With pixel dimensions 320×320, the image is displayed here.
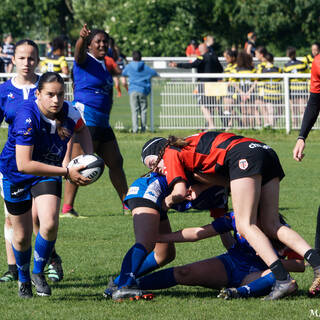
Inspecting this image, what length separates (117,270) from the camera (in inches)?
294

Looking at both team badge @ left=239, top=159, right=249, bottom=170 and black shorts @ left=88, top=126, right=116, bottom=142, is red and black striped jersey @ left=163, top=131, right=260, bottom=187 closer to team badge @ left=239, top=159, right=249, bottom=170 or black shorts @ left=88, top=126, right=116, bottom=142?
team badge @ left=239, top=159, right=249, bottom=170

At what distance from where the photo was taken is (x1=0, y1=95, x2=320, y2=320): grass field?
5945mm

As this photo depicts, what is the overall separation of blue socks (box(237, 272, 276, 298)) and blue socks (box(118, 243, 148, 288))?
2.66 ft

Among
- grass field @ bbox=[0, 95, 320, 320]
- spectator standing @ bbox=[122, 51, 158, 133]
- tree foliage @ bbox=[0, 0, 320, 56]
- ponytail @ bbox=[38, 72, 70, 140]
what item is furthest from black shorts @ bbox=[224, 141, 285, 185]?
tree foliage @ bbox=[0, 0, 320, 56]

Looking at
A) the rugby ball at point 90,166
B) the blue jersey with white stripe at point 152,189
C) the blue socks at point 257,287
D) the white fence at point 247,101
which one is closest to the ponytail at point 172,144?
the blue jersey with white stripe at point 152,189

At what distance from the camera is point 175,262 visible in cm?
772

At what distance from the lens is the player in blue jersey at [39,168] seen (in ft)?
20.0

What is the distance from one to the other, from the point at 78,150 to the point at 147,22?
31.2 meters

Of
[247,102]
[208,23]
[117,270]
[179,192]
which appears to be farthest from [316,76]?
[208,23]

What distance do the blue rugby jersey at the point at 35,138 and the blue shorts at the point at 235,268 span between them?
61.2 inches

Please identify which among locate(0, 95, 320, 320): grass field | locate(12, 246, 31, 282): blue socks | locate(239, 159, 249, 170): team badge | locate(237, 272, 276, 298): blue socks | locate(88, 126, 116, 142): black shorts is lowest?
locate(0, 95, 320, 320): grass field

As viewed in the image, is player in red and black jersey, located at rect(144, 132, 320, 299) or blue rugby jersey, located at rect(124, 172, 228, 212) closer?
player in red and black jersey, located at rect(144, 132, 320, 299)

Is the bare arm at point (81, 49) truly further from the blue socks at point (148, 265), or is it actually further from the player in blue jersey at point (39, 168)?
the blue socks at point (148, 265)

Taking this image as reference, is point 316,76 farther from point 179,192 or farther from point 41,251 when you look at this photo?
point 41,251
